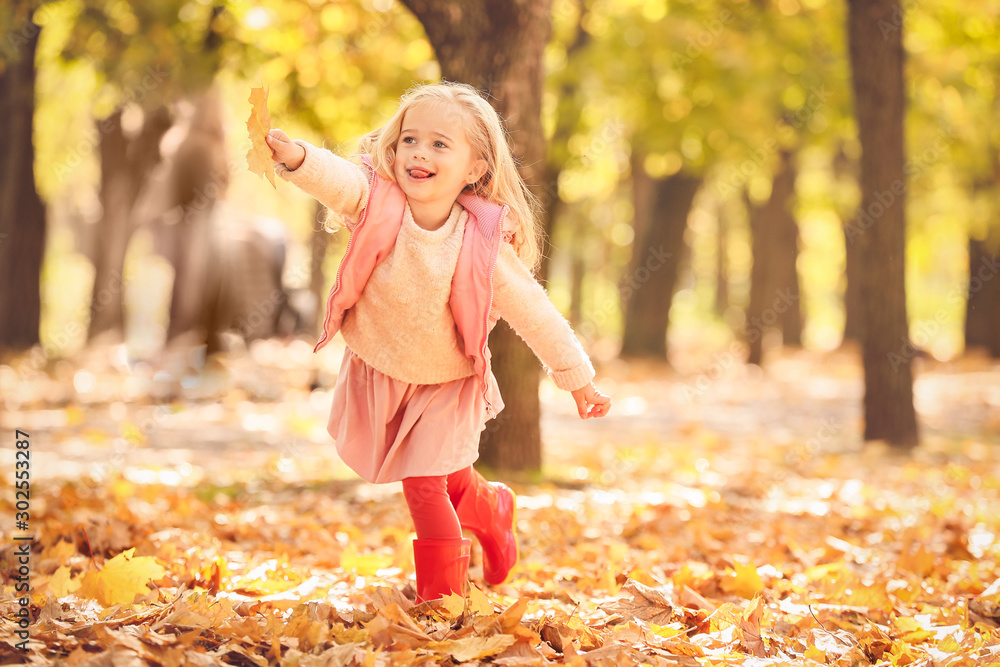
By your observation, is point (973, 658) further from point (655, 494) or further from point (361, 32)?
point (361, 32)

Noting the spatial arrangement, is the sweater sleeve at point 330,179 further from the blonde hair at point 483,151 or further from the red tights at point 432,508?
the red tights at point 432,508

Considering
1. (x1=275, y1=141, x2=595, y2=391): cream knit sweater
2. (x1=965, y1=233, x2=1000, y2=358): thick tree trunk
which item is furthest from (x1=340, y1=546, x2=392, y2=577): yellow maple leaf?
(x1=965, y1=233, x2=1000, y2=358): thick tree trunk

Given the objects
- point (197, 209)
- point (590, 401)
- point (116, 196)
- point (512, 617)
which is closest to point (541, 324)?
point (590, 401)

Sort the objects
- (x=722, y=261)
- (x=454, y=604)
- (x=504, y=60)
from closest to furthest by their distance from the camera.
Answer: (x=454, y=604) → (x=504, y=60) → (x=722, y=261)

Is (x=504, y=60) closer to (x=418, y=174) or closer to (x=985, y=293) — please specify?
(x=418, y=174)

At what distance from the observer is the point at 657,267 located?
14.7 meters

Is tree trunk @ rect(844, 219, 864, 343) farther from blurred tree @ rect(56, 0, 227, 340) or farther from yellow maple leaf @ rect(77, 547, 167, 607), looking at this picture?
yellow maple leaf @ rect(77, 547, 167, 607)

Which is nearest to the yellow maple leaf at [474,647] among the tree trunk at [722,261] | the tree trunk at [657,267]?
the tree trunk at [657,267]

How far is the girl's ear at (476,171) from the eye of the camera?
281 cm

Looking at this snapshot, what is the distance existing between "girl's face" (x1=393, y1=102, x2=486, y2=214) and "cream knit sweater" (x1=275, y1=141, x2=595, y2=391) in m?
0.09

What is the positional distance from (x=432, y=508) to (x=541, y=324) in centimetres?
66

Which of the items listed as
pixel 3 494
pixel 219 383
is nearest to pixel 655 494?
pixel 3 494

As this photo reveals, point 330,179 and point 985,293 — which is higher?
point 330,179

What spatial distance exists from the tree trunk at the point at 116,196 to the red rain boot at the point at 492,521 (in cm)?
→ 1056
